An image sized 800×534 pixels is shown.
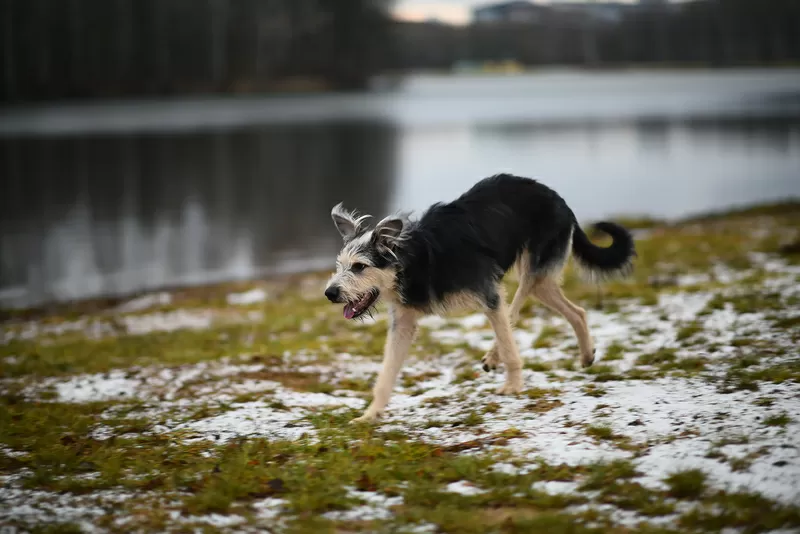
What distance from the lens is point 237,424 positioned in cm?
734

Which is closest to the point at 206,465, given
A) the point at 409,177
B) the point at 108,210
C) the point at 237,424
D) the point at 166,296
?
the point at 237,424

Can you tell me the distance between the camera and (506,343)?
24.6 ft

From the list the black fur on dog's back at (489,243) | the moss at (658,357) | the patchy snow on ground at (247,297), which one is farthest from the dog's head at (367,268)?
the patchy snow on ground at (247,297)

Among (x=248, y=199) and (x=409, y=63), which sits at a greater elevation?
(x=409, y=63)

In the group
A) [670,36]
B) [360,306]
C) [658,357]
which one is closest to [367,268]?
[360,306]

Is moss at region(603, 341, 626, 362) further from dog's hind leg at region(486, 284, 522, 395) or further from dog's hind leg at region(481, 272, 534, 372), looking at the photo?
dog's hind leg at region(486, 284, 522, 395)

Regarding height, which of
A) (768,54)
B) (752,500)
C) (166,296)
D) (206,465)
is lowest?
(166,296)

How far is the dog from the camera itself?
22.3ft

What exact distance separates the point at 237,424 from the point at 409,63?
378 ft

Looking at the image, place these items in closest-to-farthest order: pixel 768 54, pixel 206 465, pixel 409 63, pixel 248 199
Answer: pixel 206 465, pixel 248 199, pixel 768 54, pixel 409 63

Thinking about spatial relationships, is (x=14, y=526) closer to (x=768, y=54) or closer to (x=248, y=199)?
(x=248, y=199)

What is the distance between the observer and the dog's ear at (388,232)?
21.9 feet

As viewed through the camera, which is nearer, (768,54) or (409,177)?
(409,177)

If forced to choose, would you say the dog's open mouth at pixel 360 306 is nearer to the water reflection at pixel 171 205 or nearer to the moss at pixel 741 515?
the moss at pixel 741 515
